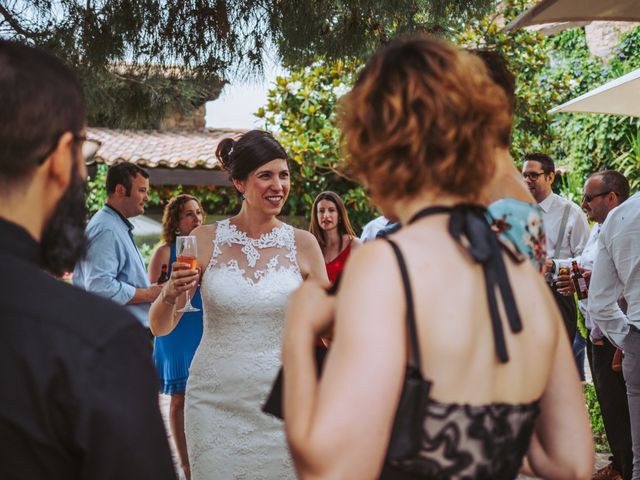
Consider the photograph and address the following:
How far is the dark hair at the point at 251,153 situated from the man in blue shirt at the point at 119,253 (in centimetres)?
185

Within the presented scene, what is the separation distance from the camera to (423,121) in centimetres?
139

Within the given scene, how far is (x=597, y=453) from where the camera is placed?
6.02m

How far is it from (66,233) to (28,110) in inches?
8.5

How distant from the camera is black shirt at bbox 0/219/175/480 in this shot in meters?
1.15

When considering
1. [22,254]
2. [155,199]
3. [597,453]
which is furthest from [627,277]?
[155,199]

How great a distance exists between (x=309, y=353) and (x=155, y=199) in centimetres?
1358

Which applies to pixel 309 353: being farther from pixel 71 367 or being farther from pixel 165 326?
pixel 165 326

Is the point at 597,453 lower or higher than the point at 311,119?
lower

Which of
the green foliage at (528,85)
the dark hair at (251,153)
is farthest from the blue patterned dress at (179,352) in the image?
the green foliage at (528,85)

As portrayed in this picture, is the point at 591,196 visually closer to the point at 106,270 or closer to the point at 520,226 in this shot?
the point at 106,270

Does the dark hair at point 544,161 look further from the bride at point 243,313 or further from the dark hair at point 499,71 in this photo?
the dark hair at point 499,71

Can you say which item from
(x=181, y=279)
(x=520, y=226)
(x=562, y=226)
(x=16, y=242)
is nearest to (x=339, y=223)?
(x=562, y=226)

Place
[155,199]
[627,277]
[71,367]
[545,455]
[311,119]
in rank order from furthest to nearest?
[155,199] < [311,119] < [627,277] < [545,455] < [71,367]

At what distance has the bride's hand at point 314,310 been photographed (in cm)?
140
